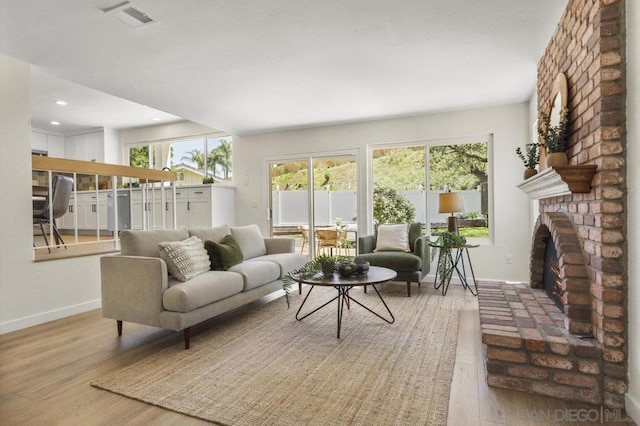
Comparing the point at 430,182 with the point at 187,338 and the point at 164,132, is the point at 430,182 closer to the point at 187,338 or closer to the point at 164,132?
the point at 187,338

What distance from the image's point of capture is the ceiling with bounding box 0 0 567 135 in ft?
8.23

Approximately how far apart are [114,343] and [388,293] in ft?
9.63

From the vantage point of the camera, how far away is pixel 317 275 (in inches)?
126

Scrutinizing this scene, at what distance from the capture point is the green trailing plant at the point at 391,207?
540cm

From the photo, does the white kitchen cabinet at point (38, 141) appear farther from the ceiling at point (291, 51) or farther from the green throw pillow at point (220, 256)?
the green throw pillow at point (220, 256)

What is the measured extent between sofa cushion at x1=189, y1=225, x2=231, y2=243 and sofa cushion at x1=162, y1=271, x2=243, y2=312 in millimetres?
599

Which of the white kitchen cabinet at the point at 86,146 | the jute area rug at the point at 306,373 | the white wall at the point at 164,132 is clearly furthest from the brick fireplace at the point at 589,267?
the white kitchen cabinet at the point at 86,146

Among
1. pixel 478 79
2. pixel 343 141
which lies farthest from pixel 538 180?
pixel 343 141

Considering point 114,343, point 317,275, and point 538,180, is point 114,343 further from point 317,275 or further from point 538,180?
point 538,180

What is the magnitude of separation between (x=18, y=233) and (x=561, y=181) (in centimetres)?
441

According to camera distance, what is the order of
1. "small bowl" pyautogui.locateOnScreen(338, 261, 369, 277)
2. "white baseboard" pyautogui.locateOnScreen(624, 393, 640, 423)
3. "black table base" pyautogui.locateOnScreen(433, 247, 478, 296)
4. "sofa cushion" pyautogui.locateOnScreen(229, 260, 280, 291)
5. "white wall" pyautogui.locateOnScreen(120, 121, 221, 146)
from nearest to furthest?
"white baseboard" pyautogui.locateOnScreen(624, 393, 640, 423)
"small bowl" pyautogui.locateOnScreen(338, 261, 369, 277)
"sofa cushion" pyautogui.locateOnScreen(229, 260, 280, 291)
"black table base" pyautogui.locateOnScreen(433, 247, 478, 296)
"white wall" pyautogui.locateOnScreen(120, 121, 221, 146)

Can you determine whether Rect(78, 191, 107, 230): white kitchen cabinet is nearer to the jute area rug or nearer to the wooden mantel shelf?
the jute area rug

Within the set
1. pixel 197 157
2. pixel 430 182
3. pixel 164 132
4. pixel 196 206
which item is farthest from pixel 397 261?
pixel 164 132

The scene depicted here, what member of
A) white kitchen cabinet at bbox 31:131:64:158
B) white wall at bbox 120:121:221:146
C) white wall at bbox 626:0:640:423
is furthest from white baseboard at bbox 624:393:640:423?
white kitchen cabinet at bbox 31:131:64:158
